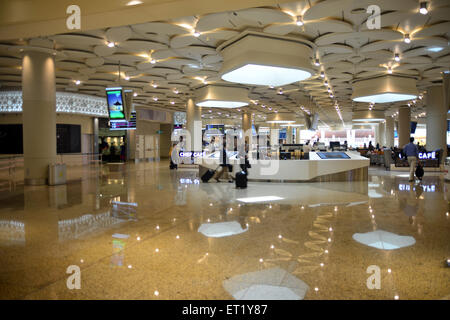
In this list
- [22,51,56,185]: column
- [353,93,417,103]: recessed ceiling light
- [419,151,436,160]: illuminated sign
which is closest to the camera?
[22,51,56,185]: column

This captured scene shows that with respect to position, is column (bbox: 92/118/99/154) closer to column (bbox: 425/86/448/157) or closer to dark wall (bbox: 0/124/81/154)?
dark wall (bbox: 0/124/81/154)

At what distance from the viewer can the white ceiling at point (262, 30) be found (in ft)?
29.4

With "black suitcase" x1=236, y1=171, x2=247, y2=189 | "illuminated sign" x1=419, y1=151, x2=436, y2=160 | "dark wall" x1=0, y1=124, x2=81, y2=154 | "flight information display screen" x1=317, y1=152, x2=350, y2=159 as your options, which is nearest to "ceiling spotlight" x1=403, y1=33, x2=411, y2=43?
"flight information display screen" x1=317, y1=152, x2=350, y2=159

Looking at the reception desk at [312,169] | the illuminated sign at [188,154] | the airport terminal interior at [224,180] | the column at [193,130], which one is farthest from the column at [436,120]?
the column at [193,130]

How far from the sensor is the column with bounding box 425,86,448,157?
19828 millimetres

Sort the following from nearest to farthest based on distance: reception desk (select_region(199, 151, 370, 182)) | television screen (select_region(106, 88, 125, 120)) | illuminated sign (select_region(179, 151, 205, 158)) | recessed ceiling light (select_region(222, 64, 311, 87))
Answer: recessed ceiling light (select_region(222, 64, 311, 87)) < reception desk (select_region(199, 151, 370, 182)) < television screen (select_region(106, 88, 125, 120)) < illuminated sign (select_region(179, 151, 205, 158))

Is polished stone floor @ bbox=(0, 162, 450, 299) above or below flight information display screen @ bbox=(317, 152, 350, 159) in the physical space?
below

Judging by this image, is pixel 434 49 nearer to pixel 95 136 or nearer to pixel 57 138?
pixel 95 136

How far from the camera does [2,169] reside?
16.7 m

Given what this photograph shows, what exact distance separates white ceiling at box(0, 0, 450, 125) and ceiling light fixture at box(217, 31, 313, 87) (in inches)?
12.4

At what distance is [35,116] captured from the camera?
11.9 m

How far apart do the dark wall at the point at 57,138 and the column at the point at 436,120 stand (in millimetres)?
24399

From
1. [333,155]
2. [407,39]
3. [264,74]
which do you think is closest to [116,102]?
[264,74]
